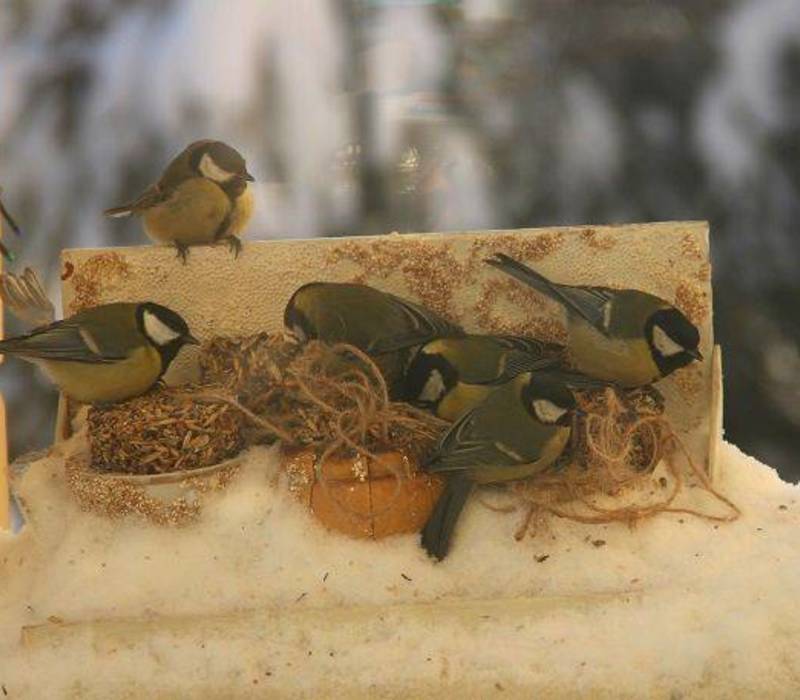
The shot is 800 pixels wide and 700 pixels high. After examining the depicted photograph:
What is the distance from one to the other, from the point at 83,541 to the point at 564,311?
0.50 m

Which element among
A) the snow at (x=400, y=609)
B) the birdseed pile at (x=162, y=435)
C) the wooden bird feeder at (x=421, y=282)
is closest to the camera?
the snow at (x=400, y=609)

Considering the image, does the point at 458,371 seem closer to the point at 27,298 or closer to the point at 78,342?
the point at 78,342

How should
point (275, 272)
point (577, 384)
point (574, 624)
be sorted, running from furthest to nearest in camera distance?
1. point (275, 272)
2. point (577, 384)
3. point (574, 624)

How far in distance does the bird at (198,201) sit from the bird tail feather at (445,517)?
359mm

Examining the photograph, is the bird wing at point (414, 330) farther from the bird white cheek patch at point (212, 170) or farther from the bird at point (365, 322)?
the bird white cheek patch at point (212, 170)

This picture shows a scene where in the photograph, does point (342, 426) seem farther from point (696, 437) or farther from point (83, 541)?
point (696, 437)

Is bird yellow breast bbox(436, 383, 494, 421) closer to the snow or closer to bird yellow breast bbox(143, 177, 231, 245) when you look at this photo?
the snow

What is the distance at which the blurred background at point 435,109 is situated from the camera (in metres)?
0.96

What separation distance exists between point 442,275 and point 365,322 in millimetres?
128

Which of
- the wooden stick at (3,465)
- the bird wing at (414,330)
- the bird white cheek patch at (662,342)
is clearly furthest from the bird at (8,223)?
the bird white cheek patch at (662,342)

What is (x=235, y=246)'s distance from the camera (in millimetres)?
1030

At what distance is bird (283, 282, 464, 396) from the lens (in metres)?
0.91

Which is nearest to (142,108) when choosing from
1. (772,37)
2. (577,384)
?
(577,384)

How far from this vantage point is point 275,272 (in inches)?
40.5
